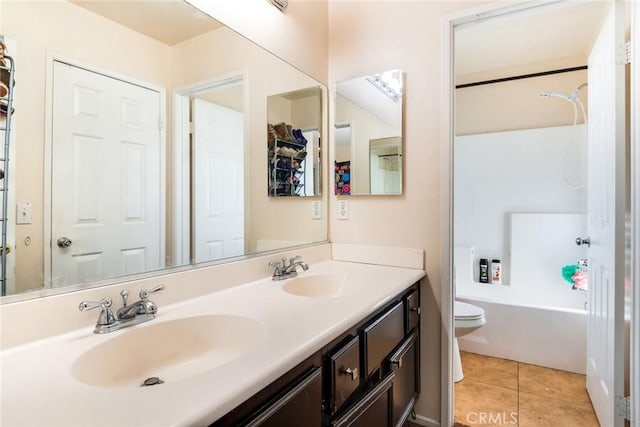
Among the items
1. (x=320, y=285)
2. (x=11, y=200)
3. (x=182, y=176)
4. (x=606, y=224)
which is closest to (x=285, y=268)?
(x=320, y=285)

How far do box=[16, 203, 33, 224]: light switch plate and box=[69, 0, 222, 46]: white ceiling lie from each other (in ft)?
1.85

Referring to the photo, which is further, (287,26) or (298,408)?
(287,26)

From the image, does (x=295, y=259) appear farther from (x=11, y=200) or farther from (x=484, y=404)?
(x=484, y=404)

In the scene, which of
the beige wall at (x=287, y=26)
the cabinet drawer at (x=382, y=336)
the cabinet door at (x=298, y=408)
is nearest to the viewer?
the cabinet door at (x=298, y=408)

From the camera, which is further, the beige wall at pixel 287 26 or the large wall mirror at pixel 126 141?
the beige wall at pixel 287 26

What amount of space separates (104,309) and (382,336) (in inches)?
34.9

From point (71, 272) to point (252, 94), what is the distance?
1.02 meters

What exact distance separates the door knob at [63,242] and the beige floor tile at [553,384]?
243 centimetres

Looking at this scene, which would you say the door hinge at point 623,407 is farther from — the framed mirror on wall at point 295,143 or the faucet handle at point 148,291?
the faucet handle at point 148,291

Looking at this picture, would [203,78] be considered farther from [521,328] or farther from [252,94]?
[521,328]

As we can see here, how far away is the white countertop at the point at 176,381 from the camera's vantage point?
509mm

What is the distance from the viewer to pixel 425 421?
1708 mm

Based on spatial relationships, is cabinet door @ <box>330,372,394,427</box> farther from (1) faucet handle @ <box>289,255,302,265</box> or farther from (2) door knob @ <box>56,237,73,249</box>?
(2) door knob @ <box>56,237,73,249</box>

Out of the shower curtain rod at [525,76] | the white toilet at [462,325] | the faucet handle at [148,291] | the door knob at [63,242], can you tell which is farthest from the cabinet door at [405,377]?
the shower curtain rod at [525,76]
